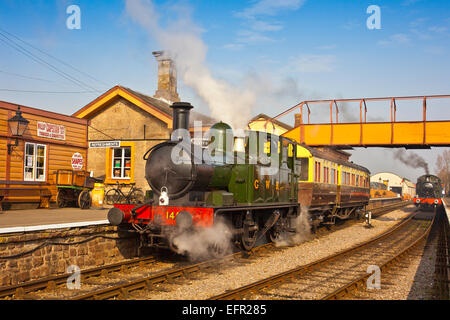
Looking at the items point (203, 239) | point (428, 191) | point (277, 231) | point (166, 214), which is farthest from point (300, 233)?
point (428, 191)

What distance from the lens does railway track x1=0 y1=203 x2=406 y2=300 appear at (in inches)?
263

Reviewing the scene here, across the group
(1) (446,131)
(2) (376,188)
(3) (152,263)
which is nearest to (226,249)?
(3) (152,263)

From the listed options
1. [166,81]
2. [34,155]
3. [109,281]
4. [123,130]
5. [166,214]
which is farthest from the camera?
[166,81]

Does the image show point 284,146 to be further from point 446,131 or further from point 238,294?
point 446,131

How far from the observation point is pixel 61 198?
14.7 metres

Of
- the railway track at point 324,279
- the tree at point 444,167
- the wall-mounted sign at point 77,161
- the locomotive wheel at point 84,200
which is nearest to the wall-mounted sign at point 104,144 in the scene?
the wall-mounted sign at point 77,161

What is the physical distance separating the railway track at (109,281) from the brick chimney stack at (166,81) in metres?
13.4

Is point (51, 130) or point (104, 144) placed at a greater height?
point (51, 130)

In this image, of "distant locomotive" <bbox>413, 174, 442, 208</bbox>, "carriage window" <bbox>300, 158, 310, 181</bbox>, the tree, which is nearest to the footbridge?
"carriage window" <bbox>300, 158, 310, 181</bbox>

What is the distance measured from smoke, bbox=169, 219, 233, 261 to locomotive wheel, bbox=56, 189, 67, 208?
7026 mm

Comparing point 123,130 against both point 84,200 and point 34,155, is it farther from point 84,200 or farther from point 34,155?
point 84,200

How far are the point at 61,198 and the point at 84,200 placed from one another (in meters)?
0.90

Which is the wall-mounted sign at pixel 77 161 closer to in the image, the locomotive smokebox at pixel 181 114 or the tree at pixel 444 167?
the locomotive smokebox at pixel 181 114

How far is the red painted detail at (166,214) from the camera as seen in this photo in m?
8.52
